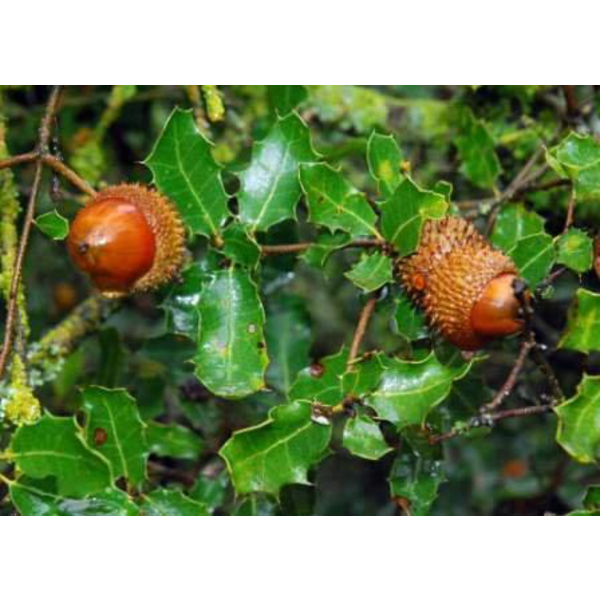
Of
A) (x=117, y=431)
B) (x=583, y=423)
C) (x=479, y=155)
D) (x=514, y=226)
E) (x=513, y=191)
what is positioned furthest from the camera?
(x=479, y=155)

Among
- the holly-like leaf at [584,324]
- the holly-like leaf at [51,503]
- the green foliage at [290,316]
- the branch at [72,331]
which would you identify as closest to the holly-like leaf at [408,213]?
the green foliage at [290,316]

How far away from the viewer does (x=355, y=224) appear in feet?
5.66

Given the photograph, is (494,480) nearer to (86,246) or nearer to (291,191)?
(291,191)

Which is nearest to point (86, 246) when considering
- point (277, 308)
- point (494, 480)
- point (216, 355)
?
point (216, 355)

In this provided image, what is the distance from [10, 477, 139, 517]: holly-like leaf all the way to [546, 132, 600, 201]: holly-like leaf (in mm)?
848

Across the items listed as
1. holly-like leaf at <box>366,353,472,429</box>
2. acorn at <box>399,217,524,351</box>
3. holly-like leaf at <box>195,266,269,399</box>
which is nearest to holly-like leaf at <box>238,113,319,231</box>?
holly-like leaf at <box>195,266,269,399</box>

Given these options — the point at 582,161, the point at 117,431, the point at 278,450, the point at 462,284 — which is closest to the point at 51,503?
the point at 117,431

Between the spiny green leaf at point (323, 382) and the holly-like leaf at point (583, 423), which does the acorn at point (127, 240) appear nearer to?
the spiny green leaf at point (323, 382)

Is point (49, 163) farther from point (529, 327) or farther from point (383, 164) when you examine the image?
point (529, 327)

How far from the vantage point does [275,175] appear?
5.84 feet

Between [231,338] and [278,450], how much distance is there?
197 mm

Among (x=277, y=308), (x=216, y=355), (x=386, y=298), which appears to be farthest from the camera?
(x=277, y=308)

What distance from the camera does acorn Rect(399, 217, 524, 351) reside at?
1564mm
